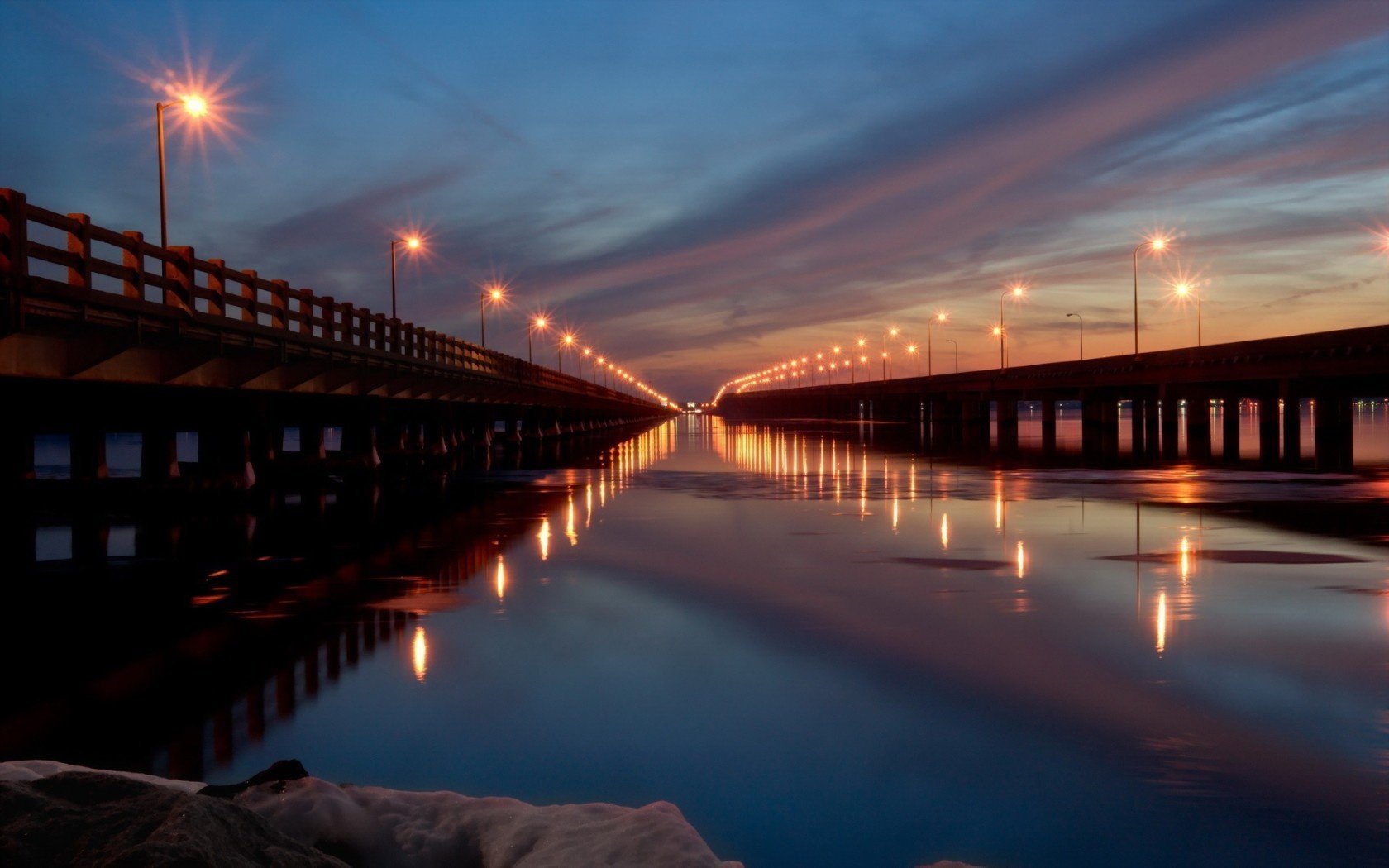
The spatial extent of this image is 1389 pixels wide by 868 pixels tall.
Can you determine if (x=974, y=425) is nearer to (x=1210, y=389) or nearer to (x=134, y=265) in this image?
(x=1210, y=389)

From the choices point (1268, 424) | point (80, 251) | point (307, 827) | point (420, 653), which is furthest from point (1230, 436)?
point (307, 827)

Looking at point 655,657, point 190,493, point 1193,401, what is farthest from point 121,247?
point 1193,401

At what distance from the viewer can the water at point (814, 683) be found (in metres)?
6.04

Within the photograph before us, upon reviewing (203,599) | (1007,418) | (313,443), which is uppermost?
(1007,418)

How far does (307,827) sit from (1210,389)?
7906cm

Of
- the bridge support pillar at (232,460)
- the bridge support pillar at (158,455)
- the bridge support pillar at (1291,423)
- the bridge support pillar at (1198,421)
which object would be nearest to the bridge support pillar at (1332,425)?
the bridge support pillar at (1291,423)

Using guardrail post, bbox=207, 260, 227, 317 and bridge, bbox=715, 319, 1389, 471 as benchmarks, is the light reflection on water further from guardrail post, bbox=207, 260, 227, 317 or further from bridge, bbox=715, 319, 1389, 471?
bridge, bbox=715, 319, 1389, 471

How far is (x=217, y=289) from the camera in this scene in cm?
2362

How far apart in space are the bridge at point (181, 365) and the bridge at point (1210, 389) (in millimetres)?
32791

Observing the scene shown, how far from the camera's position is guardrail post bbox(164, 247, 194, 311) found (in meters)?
21.5

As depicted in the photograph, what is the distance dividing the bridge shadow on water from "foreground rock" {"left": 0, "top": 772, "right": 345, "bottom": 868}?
72.0 inches

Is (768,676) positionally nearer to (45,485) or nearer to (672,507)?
(672,507)

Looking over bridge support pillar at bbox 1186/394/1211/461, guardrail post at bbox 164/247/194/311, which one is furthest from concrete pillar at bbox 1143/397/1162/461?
guardrail post at bbox 164/247/194/311

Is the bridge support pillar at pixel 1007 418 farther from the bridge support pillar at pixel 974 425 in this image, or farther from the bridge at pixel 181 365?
the bridge at pixel 181 365
